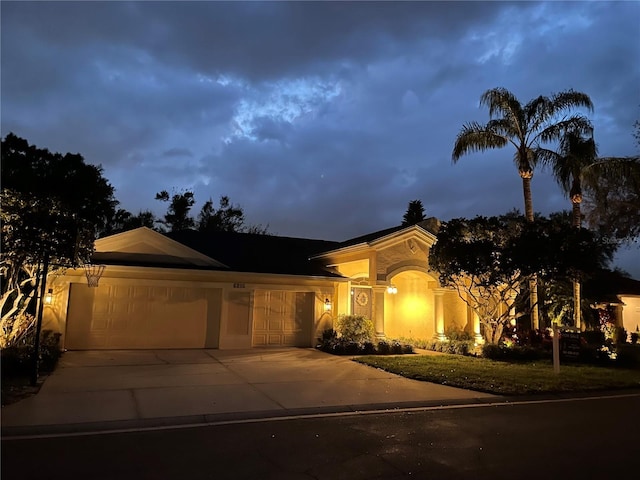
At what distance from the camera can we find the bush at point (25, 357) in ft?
31.5

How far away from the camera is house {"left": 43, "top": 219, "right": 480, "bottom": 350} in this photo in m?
14.4

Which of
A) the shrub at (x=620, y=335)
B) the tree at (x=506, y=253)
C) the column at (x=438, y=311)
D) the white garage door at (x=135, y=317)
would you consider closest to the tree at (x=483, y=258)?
the tree at (x=506, y=253)

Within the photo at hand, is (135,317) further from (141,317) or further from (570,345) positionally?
(570,345)

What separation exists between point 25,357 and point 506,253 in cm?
1364

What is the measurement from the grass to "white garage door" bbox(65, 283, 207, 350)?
570 cm

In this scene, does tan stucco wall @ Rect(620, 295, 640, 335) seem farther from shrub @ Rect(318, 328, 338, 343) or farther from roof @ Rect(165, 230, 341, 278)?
shrub @ Rect(318, 328, 338, 343)

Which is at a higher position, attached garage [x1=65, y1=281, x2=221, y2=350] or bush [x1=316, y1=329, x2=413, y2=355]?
attached garage [x1=65, y1=281, x2=221, y2=350]

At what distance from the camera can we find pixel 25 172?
21.0 meters

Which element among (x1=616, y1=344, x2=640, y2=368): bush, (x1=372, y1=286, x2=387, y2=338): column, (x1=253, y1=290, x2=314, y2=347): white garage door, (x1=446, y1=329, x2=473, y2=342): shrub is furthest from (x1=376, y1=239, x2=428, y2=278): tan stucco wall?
(x1=616, y1=344, x2=640, y2=368): bush

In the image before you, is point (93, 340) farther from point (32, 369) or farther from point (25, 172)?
point (25, 172)

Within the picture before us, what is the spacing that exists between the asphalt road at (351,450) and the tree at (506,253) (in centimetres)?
799

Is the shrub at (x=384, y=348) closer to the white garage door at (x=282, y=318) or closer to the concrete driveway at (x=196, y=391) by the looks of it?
the concrete driveway at (x=196, y=391)

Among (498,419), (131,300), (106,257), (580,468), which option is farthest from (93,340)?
(580,468)

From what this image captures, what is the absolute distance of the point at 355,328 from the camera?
16.4m
